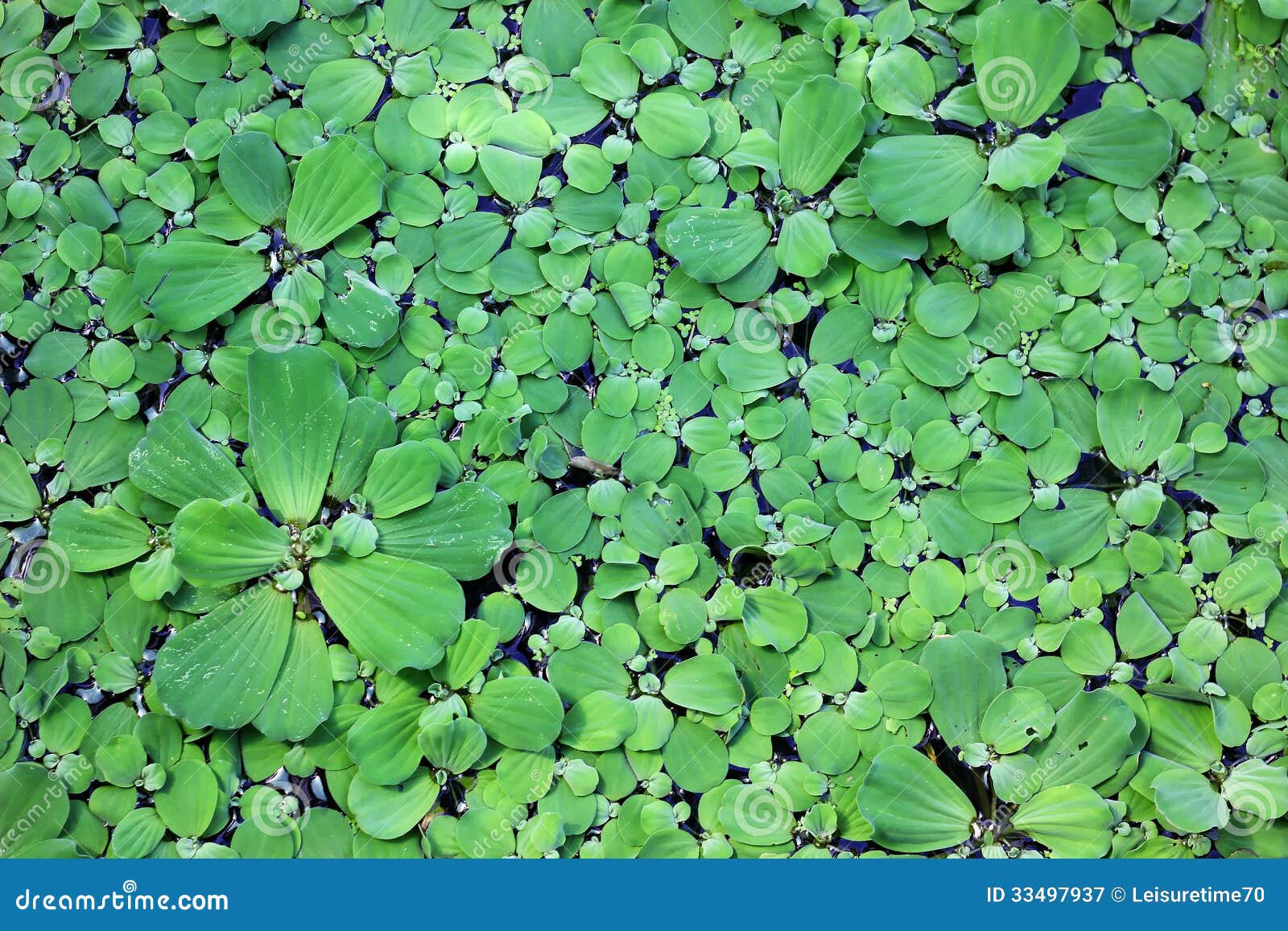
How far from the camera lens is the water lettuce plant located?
1.91 m

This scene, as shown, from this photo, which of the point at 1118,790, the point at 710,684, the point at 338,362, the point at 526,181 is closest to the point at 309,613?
the point at 338,362

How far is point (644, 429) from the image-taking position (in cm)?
203

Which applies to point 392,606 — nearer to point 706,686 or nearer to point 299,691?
point 299,691

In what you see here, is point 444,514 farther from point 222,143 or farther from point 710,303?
point 222,143

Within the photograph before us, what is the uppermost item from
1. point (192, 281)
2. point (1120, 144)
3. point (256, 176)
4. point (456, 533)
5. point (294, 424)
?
point (1120, 144)

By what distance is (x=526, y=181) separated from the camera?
2.04m

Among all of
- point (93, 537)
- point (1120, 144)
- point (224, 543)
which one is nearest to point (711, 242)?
point (1120, 144)

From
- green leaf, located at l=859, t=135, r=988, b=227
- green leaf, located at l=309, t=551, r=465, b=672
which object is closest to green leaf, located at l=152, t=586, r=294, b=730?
green leaf, located at l=309, t=551, r=465, b=672

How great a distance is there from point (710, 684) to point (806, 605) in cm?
27

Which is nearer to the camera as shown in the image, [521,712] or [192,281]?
[521,712]

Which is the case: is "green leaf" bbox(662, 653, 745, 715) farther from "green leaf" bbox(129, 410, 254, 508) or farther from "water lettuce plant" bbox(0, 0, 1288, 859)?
"green leaf" bbox(129, 410, 254, 508)

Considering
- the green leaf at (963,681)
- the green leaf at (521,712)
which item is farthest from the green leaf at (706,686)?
the green leaf at (963,681)

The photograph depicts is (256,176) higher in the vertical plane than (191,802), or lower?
higher

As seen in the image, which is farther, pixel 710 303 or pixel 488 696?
pixel 710 303
